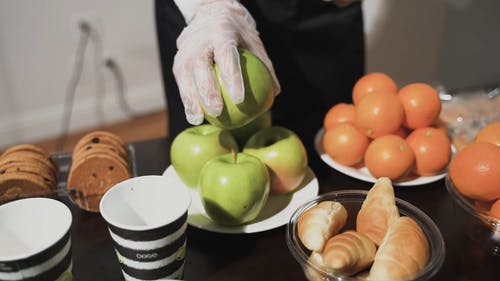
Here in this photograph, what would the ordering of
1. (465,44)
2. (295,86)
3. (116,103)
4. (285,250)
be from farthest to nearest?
(116,103) < (465,44) < (295,86) < (285,250)

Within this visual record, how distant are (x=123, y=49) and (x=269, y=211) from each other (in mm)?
1576

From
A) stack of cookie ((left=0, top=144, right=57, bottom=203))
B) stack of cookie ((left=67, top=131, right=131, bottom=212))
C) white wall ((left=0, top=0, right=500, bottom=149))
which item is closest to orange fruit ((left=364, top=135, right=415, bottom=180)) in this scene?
stack of cookie ((left=67, top=131, right=131, bottom=212))

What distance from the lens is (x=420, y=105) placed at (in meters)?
0.75

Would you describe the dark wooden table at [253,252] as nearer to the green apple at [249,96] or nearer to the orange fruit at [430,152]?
the orange fruit at [430,152]

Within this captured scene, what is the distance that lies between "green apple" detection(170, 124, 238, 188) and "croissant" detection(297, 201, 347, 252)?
0.18 meters

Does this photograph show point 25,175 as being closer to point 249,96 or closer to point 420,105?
point 249,96

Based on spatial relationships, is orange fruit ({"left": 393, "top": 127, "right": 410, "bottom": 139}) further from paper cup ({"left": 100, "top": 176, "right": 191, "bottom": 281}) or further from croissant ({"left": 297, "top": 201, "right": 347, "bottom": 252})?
paper cup ({"left": 100, "top": 176, "right": 191, "bottom": 281})

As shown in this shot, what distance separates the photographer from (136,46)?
207 cm

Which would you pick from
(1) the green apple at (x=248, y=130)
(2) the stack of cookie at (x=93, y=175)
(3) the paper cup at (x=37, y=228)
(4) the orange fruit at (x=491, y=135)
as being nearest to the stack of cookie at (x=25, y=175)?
(2) the stack of cookie at (x=93, y=175)

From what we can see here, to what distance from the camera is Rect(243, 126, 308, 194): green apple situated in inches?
27.3

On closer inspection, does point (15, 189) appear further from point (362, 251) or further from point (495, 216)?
point (495, 216)

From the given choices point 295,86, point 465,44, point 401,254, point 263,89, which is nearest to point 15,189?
point 263,89

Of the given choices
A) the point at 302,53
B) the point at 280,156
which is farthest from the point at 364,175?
the point at 302,53

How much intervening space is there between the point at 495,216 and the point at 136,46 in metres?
1.76
